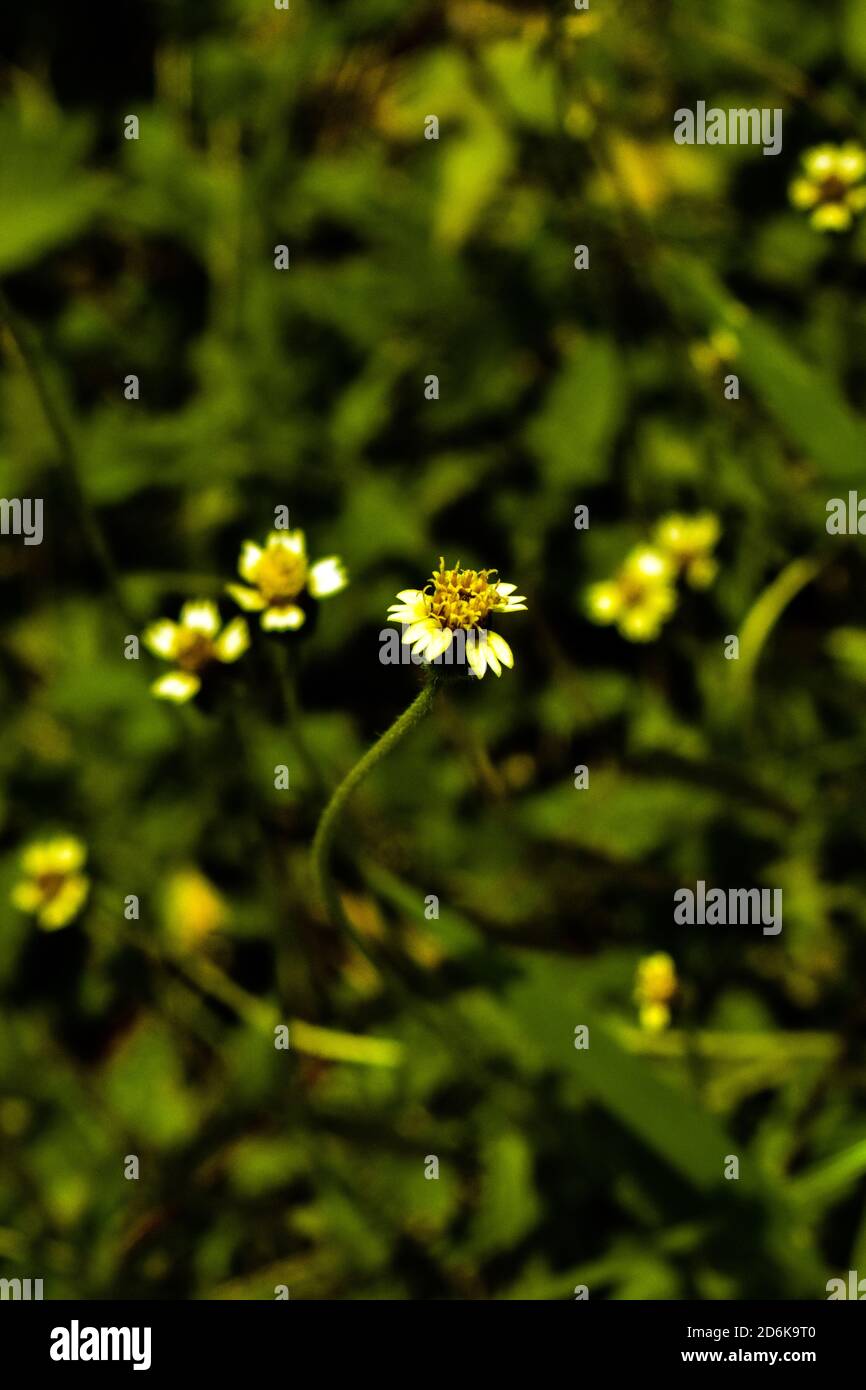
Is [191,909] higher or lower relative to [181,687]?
lower

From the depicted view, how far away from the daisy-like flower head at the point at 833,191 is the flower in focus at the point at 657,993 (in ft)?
6.06

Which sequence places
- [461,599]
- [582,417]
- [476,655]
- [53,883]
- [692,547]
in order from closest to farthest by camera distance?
[476,655] → [461,599] → [692,547] → [53,883] → [582,417]

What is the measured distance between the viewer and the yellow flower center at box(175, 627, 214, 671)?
2232 mm

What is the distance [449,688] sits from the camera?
260cm

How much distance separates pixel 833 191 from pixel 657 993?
201 centimetres

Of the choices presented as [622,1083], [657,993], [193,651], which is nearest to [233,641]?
[193,651]

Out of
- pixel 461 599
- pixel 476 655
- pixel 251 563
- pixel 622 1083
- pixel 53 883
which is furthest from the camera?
pixel 53 883

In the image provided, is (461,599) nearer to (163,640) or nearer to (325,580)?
(325,580)

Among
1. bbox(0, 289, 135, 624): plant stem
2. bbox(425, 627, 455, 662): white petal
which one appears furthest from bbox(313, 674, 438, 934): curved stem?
bbox(0, 289, 135, 624): plant stem

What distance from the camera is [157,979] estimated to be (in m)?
3.25

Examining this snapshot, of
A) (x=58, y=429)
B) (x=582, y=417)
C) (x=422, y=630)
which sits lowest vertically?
(x=422, y=630)

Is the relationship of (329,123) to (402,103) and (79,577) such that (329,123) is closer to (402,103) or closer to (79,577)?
(402,103)

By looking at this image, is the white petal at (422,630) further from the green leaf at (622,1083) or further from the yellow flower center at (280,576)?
the green leaf at (622,1083)

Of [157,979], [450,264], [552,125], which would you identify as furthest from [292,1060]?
[552,125]
